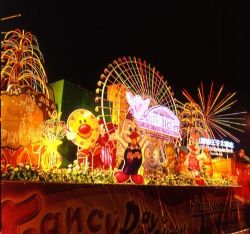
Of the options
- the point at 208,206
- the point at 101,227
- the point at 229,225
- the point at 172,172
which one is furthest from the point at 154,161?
the point at 229,225

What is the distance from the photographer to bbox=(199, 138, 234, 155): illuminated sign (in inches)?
639

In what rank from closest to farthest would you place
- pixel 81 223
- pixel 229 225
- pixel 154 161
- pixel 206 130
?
pixel 81 223, pixel 154 161, pixel 229 225, pixel 206 130

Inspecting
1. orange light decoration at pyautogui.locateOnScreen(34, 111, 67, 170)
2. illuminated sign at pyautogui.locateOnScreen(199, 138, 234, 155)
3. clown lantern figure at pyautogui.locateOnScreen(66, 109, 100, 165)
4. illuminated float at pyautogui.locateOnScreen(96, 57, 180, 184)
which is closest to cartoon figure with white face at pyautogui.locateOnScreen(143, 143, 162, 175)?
illuminated float at pyautogui.locateOnScreen(96, 57, 180, 184)

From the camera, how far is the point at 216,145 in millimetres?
20531

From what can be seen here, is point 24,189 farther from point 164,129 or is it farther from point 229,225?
point 229,225

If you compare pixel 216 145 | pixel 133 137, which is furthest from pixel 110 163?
pixel 216 145

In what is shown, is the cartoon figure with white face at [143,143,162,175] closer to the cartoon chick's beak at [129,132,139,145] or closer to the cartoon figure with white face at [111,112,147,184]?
the cartoon figure with white face at [111,112,147,184]

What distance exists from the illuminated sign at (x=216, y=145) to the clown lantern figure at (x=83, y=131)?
6297 millimetres

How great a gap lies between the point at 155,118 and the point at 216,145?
8.32m

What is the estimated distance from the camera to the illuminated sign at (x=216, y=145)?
1624cm

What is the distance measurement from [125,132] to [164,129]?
3.20 m

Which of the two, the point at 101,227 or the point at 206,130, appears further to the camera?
the point at 206,130

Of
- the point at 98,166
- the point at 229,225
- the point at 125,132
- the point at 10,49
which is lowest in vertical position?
the point at 229,225

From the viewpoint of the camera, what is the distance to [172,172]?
13.4 metres
